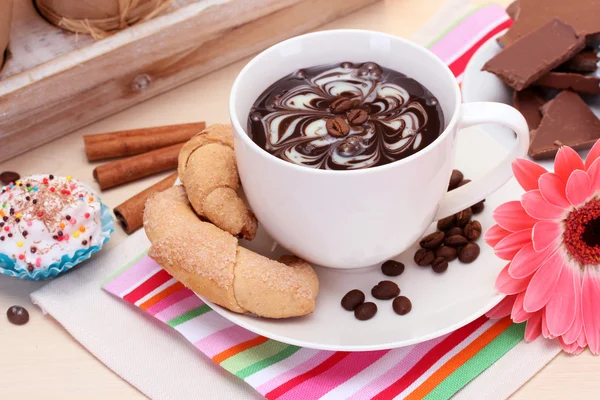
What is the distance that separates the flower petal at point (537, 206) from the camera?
138 cm

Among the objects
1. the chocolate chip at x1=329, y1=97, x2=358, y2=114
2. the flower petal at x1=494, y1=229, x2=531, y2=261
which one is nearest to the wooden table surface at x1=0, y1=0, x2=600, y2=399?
the flower petal at x1=494, y1=229, x2=531, y2=261

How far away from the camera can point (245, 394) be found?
55.6 inches

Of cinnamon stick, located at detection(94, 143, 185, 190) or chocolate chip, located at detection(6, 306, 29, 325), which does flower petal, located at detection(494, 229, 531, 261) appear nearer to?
cinnamon stick, located at detection(94, 143, 185, 190)

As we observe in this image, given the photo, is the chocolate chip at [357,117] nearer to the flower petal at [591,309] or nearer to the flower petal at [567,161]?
the flower petal at [567,161]

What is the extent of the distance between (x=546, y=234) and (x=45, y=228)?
105 centimetres

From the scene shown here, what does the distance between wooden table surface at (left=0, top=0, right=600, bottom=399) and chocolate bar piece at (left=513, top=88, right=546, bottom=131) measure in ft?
2.24

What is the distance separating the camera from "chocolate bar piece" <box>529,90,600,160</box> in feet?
5.88

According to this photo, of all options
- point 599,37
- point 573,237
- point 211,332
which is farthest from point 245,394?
point 599,37

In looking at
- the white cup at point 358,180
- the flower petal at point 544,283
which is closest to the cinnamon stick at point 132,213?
the white cup at point 358,180

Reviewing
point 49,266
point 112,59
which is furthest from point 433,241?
point 112,59

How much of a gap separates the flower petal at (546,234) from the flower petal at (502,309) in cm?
14

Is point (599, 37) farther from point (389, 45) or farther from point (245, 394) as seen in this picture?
point (245, 394)

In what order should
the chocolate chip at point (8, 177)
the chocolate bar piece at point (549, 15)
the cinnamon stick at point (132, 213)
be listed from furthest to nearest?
1. the chocolate bar piece at point (549, 15)
2. the chocolate chip at point (8, 177)
3. the cinnamon stick at point (132, 213)

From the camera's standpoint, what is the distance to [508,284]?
4.60 feet
